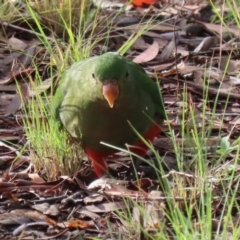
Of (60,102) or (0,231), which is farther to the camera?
(60,102)

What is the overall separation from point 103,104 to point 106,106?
2cm

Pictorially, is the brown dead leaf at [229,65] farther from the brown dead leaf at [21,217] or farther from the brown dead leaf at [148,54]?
the brown dead leaf at [21,217]

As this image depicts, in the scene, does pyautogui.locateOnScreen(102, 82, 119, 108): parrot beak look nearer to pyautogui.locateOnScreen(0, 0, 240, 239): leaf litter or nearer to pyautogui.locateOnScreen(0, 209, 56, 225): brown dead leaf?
pyautogui.locateOnScreen(0, 0, 240, 239): leaf litter

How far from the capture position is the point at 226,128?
4578 mm

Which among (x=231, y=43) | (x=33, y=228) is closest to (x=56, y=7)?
(x=231, y=43)

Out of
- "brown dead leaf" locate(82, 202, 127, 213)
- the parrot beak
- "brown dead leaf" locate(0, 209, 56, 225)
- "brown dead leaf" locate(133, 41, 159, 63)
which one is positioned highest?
the parrot beak

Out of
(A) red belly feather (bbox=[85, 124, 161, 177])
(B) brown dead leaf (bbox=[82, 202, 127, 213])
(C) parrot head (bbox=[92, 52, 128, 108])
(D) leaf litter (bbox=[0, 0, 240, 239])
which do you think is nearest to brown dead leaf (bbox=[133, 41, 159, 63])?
(D) leaf litter (bbox=[0, 0, 240, 239])

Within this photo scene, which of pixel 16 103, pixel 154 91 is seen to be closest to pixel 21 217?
pixel 154 91

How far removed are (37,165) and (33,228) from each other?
0.61m

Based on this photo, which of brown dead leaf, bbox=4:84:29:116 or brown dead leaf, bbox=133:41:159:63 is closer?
brown dead leaf, bbox=4:84:29:116

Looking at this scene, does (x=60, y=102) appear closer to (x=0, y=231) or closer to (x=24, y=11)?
(x=0, y=231)

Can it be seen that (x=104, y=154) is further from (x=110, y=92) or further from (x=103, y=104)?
(x=110, y=92)

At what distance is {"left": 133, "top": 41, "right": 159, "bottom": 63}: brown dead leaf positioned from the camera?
5.39m

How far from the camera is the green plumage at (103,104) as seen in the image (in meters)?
3.92
